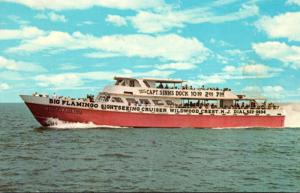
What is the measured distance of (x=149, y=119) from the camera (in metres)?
49.8

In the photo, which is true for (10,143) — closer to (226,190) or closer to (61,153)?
(61,153)

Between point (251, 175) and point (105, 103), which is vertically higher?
point (105, 103)

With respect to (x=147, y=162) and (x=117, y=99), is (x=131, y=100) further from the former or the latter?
(x=147, y=162)

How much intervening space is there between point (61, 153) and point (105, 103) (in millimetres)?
18126

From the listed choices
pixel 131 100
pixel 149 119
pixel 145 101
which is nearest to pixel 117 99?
pixel 131 100

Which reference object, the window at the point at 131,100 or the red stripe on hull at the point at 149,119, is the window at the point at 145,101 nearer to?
the window at the point at 131,100

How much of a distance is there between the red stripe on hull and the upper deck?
2.30 meters

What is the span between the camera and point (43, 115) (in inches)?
1885

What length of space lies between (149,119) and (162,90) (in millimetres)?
3655

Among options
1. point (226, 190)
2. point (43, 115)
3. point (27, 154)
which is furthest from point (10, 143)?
point (226, 190)

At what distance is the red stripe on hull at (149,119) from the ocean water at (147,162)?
397 cm

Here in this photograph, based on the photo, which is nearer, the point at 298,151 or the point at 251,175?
the point at 251,175

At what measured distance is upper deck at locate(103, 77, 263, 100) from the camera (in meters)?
49.8

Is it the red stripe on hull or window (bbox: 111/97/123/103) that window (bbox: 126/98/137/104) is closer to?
window (bbox: 111/97/123/103)
